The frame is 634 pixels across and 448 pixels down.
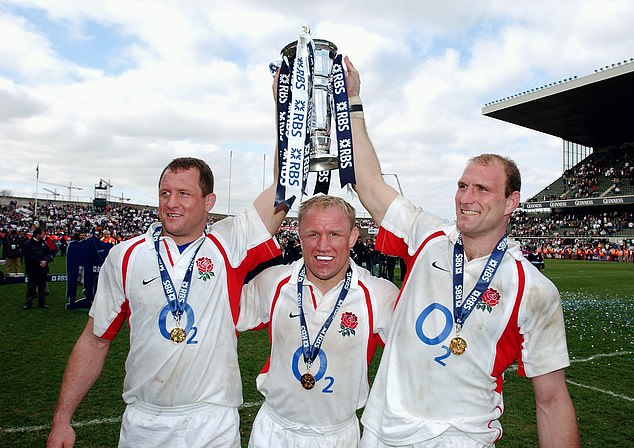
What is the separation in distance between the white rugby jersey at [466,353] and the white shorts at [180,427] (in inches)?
30.8

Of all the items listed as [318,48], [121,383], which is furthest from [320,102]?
[121,383]

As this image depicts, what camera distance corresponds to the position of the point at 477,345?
2.61 metres

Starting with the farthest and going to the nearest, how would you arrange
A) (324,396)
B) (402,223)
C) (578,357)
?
(578,357), (402,223), (324,396)

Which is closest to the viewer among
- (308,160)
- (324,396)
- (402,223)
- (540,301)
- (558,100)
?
(540,301)

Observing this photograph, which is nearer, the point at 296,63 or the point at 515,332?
the point at 515,332

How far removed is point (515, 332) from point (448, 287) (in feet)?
1.32

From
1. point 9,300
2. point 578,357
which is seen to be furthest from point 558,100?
point 9,300

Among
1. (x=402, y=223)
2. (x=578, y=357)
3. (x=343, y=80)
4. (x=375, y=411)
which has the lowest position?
(x=578, y=357)

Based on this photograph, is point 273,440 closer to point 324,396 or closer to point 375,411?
point 324,396

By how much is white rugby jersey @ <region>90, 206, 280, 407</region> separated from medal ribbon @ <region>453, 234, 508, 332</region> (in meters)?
1.22

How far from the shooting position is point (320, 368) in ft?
9.37

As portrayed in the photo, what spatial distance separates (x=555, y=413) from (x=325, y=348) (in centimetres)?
120

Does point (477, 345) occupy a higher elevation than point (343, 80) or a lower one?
lower

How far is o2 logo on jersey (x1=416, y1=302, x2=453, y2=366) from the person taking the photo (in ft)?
8.54
